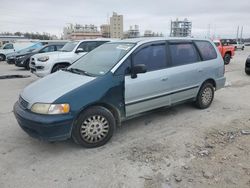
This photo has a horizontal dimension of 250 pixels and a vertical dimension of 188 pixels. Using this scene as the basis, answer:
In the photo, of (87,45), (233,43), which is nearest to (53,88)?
(87,45)

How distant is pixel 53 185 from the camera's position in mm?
2811

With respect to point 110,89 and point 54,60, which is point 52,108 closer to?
point 110,89

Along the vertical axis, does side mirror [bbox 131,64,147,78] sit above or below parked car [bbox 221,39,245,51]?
below

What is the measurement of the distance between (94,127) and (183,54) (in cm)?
256

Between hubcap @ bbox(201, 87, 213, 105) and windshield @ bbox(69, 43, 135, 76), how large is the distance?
7.38 ft

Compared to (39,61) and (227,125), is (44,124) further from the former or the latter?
(39,61)

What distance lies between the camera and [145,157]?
11.2ft

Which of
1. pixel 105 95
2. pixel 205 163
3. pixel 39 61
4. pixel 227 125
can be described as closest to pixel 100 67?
pixel 105 95

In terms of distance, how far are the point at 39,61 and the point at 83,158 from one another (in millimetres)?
6493

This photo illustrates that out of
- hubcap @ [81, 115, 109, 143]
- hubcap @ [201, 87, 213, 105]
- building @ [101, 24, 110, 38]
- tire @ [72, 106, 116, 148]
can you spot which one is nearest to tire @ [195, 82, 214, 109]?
hubcap @ [201, 87, 213, 105]

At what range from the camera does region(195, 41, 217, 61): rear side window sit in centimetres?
539

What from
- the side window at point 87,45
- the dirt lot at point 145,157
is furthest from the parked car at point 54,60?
the dirt lot at point 145,157

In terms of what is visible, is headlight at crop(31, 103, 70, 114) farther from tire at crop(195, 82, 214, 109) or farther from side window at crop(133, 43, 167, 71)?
tire at crop(195, 82, 214, 109)

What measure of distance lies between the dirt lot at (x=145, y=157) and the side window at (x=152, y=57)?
117cm
